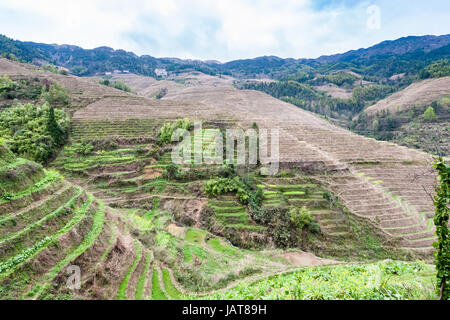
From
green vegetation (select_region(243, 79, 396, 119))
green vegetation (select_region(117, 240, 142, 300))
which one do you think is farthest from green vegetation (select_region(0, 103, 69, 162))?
green vegetation (select_region(243, 79, 396, 119))

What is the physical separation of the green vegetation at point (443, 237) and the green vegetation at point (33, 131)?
3650 centimetres

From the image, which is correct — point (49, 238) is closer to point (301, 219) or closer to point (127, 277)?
point (127, 277)

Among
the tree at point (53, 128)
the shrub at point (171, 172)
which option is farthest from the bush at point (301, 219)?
the tree at point (53, 128)

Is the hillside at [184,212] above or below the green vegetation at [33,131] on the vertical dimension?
below

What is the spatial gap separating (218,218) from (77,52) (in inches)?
9273

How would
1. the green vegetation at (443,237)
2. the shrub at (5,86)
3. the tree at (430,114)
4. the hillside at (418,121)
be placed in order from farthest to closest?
the tree at (430,114)
the hillside at (418,121)
the shrub at (5,86)
the green vegetation at (443,237)

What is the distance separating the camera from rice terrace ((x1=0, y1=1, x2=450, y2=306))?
9016 millimetres

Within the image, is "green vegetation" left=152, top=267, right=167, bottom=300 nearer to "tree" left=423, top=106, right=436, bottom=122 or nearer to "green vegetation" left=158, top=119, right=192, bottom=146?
"green vegetation" left=158, top=119, right=192, bottom=146

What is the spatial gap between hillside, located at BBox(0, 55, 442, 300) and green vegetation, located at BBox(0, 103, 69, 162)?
171 centimetres

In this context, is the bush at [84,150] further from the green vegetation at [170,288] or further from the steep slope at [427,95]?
the steep slope at [427,95]

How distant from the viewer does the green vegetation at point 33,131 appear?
27.5m
